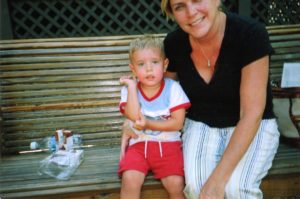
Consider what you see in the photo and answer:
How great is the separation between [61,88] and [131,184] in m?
1.39

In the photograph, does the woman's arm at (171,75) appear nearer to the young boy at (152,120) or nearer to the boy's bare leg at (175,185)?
the young boy at (152,120)

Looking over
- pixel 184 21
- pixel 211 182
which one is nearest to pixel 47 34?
pixel 184 21

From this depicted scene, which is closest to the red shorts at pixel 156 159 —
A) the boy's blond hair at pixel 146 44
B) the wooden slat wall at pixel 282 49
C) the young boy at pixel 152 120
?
the young boy at pixel 152 120

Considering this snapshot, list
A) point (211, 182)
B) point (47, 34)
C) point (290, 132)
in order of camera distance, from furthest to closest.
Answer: point (47, 34) < point (290, 132) < point (211, 182)

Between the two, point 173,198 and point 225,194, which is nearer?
point 225,194

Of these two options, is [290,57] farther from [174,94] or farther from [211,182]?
[211,182]

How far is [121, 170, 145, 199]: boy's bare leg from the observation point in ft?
7.57

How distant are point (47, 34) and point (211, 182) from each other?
14.2ft

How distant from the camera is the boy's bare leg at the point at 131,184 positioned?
2.31m

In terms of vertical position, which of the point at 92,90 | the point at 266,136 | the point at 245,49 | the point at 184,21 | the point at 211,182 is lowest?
the point at 211,182

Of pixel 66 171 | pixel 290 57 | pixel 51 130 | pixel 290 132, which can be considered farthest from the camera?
pixel 290 57

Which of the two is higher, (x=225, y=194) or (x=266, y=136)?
(x=266, y=136)

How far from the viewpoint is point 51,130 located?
3303 mm

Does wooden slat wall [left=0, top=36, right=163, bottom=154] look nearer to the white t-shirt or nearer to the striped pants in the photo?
the white t-shirt
